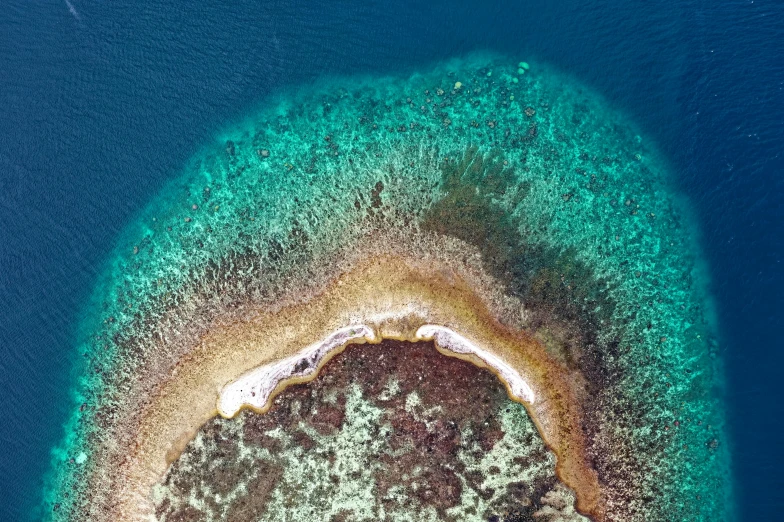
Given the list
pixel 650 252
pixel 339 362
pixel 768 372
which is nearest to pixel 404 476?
pixel 339 362

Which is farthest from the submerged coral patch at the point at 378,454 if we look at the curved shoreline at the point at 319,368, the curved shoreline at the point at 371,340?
the curved shoreline at the point at 371,340

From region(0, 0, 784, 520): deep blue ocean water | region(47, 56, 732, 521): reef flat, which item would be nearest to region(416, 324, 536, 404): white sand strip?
region(47, 56, 732, 521): reef flat

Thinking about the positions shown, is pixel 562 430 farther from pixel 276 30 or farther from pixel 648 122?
pixel 276 30

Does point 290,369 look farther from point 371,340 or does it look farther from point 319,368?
point 371,340

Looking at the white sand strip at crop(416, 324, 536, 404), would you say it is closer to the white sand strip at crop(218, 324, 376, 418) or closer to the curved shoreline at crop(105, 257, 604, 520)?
the curved shoreline at crop(105, 257, 604, 520)

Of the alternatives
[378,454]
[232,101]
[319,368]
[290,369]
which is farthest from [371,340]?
[232,101]

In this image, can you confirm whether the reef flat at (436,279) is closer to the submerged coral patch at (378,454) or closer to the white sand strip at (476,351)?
the white sand strip at (476,351)
